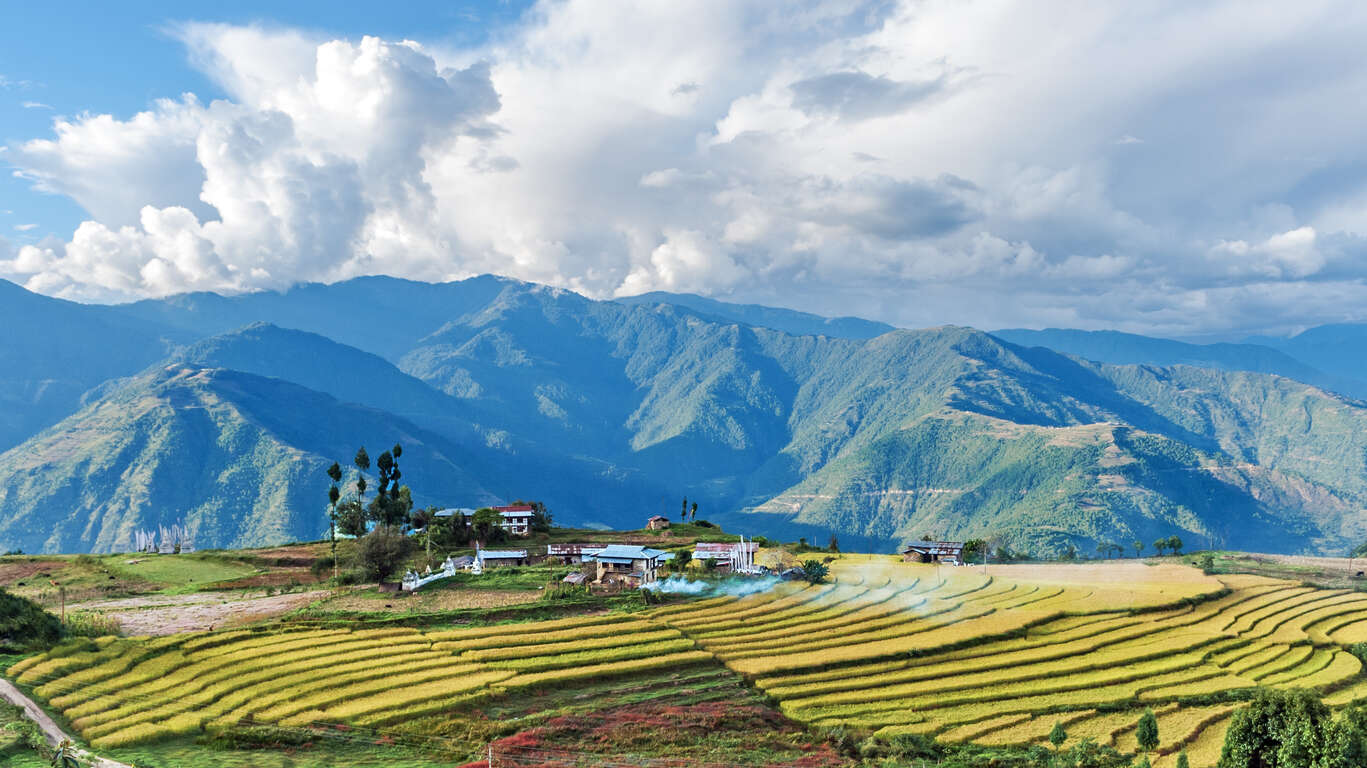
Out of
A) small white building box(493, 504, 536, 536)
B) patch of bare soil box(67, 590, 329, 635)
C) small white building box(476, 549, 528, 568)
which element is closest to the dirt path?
patch of bare soil box(67, 590, 329, 635)

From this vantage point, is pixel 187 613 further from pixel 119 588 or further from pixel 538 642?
pixel 538 642

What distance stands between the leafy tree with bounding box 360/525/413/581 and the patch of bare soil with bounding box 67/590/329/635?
20.4 feet

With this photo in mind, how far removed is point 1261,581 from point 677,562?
6770cm

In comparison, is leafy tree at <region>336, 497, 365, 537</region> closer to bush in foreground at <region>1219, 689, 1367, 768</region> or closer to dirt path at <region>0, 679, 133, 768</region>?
dirt path at <region>0, 679, 133, 768</region>

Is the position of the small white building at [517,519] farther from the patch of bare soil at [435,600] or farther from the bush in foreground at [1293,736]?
→ the bush in foreground at [1293,736]

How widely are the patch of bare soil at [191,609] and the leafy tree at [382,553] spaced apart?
6.21m

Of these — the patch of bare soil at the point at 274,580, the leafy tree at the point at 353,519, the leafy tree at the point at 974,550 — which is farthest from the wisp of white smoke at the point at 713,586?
the leafy tree at the point at 353,519

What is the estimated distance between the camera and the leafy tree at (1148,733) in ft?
144

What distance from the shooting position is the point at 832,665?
5525 cm

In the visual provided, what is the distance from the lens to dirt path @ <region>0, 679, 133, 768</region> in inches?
1426

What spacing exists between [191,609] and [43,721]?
30.9 metres

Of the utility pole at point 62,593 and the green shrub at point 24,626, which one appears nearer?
the green shrub at point 24,626

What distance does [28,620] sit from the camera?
5559 centimetres

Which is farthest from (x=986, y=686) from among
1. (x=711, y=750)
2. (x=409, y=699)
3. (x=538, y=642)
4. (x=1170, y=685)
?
(x=409, y=699)
